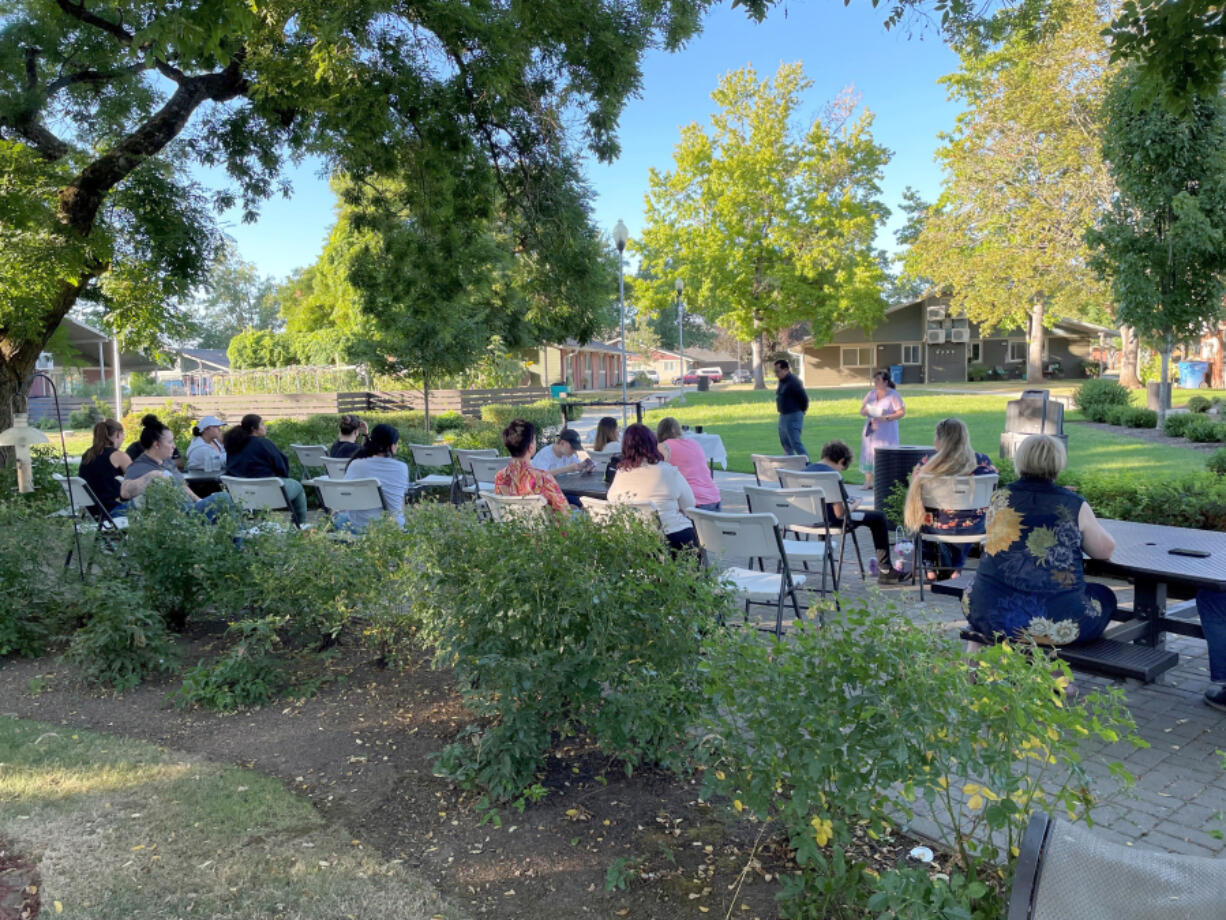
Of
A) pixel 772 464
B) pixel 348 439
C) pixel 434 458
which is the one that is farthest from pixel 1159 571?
pixel 434 458

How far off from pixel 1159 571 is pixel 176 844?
4.12 m

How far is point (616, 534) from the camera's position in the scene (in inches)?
133

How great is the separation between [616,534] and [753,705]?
1.12 metres

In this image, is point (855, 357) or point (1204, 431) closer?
point (1204, 431)

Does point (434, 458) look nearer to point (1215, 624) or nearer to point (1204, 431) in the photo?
point (1215, 624)

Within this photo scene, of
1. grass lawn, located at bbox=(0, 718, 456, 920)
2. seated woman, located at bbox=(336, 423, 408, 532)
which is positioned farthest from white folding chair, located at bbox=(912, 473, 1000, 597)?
grass lawn, located at bbox=(0, 718, 456, 920)

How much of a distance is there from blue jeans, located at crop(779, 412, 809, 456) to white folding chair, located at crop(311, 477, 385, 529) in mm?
7381

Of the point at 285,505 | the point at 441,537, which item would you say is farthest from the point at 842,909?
the point at 285,505

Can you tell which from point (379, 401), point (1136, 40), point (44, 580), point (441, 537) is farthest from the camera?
point (379, 401)

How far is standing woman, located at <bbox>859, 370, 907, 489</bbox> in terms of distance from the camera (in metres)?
10.2

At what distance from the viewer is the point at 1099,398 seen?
24797mm

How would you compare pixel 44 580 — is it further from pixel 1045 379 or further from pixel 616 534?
pixel 1045 379

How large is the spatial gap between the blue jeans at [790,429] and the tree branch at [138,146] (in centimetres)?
812

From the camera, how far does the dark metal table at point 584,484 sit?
7.06 m
